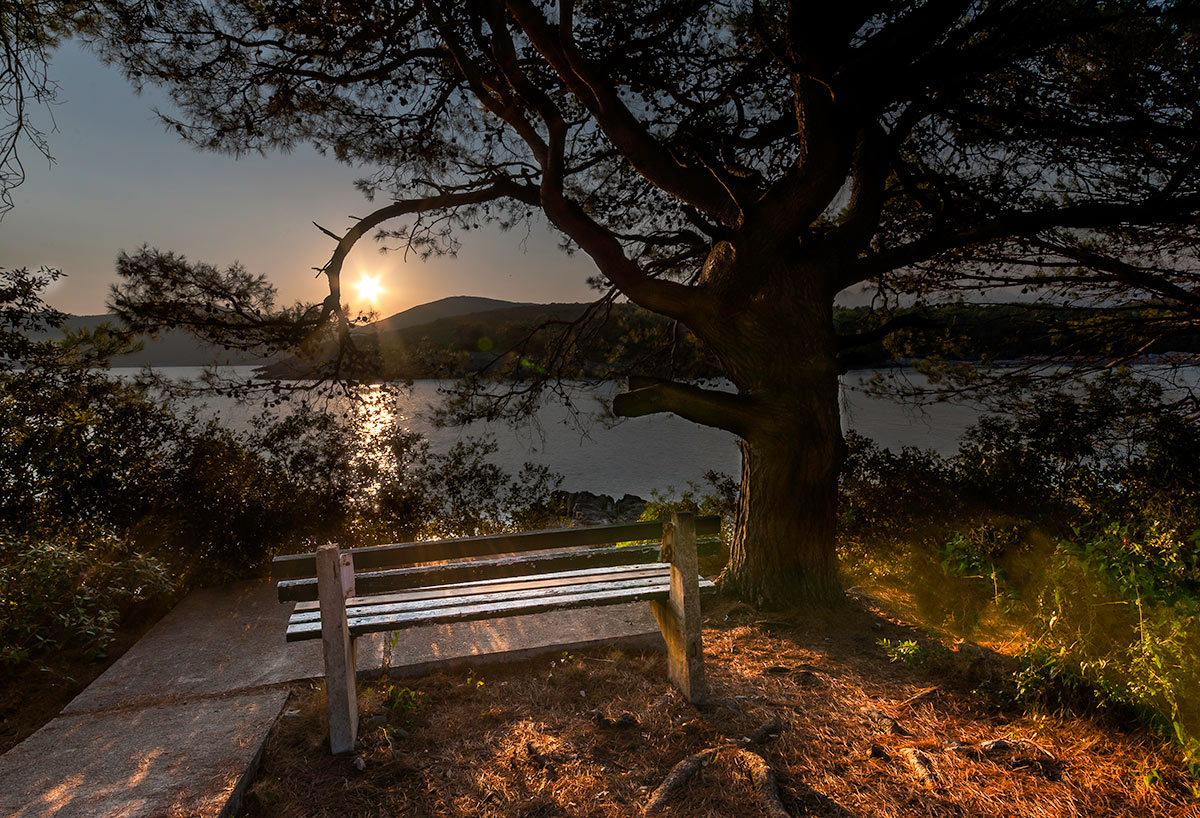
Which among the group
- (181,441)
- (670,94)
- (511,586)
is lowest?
(511,586)

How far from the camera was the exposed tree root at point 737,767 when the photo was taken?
7.39 ft

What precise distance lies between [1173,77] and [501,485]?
23.5 ft

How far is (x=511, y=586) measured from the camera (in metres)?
3.19

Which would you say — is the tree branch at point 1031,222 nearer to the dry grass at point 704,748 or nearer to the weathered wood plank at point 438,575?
the dry grass at point 704,748

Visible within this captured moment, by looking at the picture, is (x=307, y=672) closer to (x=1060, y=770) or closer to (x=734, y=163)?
(x=1060, y=770)

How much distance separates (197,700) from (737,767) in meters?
2.67

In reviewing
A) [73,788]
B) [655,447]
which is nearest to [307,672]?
[73,788]

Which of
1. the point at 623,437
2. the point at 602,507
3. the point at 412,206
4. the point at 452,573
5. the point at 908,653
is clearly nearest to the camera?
the point at 452,573

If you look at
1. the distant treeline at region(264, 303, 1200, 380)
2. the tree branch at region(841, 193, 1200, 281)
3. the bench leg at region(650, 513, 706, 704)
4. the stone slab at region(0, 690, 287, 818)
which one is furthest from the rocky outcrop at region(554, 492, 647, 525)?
the stone slab at region(0, 690, 287, 818)

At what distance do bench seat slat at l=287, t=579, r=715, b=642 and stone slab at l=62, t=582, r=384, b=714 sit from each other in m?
0.87

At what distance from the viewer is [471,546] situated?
2.89 meters

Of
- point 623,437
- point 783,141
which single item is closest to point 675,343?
point 783,141

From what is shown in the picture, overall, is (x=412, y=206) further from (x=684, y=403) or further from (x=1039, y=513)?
(x=1039, y=513)

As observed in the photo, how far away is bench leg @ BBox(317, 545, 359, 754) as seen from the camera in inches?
102
